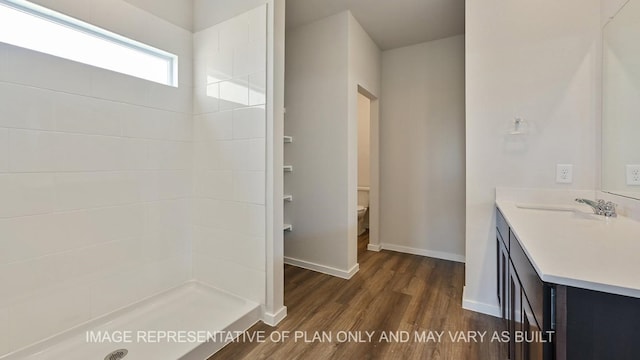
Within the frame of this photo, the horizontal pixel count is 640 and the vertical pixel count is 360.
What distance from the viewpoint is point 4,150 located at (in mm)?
1338

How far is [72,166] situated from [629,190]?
3.07 metres

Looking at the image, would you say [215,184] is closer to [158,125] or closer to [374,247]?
[158,125]

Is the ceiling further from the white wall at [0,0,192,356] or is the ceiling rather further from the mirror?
the mirror

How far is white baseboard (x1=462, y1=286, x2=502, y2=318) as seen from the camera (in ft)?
6.48

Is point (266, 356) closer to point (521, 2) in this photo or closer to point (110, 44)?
point (110, 44)

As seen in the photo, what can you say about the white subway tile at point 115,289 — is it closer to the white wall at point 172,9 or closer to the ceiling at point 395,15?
the white wall at point 172,9

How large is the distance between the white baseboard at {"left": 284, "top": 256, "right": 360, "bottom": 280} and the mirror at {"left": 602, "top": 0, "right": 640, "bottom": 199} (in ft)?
6.63

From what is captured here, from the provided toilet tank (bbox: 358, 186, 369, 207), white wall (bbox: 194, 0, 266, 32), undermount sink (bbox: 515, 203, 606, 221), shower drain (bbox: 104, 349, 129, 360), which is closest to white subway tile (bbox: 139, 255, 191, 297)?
shower drain (bbox: 104, 349, 129, 360)

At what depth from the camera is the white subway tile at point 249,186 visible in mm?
1896

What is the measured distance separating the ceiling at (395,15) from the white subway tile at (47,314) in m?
2.85

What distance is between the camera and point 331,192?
2.81m

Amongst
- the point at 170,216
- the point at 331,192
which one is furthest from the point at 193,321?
the point at 331,192

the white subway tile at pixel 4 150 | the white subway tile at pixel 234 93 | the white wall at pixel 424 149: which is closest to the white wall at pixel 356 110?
the white wall at pixel 424 149

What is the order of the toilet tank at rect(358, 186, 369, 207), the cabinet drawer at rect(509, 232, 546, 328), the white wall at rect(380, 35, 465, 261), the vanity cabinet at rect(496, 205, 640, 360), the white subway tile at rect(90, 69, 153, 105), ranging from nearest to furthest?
the vanity cabinet at rect(496, 205, 640, 360) < the cabinet drawer at rect(509, 232, 546, 328) < the white subway tile at rect(90, 69, 153, 105) < the white wall at rect(380, 35, 465, 261) < the toilet tank at rect(358, 186, 369, 207)
